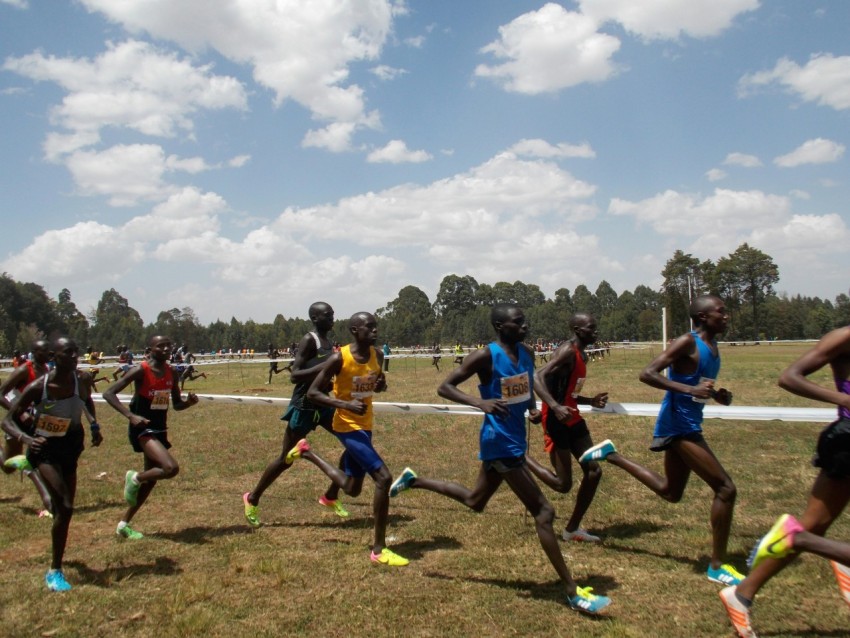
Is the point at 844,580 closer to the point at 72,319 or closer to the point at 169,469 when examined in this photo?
the point at 169,469

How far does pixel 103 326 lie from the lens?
363ft

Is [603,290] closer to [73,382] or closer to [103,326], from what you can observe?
[103,326]

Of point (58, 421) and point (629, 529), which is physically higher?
point (58, 421)

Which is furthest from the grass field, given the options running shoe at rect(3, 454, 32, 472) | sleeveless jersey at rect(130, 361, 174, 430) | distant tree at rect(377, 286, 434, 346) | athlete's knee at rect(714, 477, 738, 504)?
distant tree at rect(377, 286, 434, 346)

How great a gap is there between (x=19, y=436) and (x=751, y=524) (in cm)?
668

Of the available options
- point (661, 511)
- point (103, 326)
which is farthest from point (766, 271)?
point (103, 326)

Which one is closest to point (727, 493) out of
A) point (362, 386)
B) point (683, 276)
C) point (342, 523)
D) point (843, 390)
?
point (843, 390)

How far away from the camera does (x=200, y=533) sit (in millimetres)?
6402

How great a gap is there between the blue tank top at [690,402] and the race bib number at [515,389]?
109cm

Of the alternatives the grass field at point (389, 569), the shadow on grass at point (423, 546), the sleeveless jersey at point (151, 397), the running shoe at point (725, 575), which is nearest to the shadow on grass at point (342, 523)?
the grass field at point (389, 569)

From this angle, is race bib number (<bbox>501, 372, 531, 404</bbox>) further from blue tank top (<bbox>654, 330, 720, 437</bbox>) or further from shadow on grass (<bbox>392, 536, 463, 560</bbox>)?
shadow on grass (<bbox>392, 536, 463, 560</bbox>)

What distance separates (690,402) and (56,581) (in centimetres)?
508

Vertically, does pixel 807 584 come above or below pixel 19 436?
below

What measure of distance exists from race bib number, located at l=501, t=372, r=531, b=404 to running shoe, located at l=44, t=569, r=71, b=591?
3.66m
